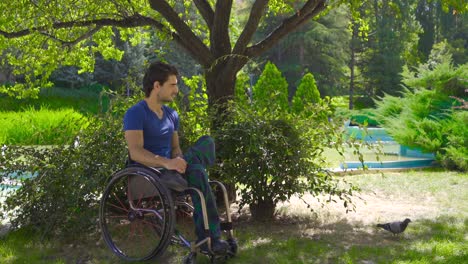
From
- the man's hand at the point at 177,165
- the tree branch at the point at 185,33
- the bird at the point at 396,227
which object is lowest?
A: the bird at the point at 396,227

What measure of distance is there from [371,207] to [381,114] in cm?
852

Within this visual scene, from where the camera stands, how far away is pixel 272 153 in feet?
16.6

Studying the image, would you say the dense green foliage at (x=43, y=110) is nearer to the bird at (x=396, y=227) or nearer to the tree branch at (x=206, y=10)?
the tree branch at (x=206, y=10)

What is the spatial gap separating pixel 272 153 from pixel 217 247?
1447 millimetres

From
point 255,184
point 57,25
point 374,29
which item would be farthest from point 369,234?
point 374,29

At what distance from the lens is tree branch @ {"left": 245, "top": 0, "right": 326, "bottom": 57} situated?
6102 millimetres

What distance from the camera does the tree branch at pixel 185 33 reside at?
6062mm

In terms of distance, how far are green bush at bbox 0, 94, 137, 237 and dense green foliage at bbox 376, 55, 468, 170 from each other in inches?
227

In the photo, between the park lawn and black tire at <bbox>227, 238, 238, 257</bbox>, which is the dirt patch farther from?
black tire at <bbox>227, 238, 238, 257</bbox>

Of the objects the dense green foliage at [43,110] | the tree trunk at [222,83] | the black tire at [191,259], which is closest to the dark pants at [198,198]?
the black tire at [191,259]

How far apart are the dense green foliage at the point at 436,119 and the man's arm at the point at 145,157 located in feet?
20.5

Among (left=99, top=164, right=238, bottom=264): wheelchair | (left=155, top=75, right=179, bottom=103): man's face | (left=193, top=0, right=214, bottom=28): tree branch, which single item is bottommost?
(left=99, top=164, right=238, bottom=264): wheelchair

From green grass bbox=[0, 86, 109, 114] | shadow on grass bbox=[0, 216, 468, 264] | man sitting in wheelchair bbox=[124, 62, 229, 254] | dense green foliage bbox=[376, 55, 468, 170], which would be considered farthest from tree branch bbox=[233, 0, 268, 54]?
green grass bbox=[0, 86, 109, 114]

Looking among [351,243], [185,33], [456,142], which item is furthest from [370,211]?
[456,142]
